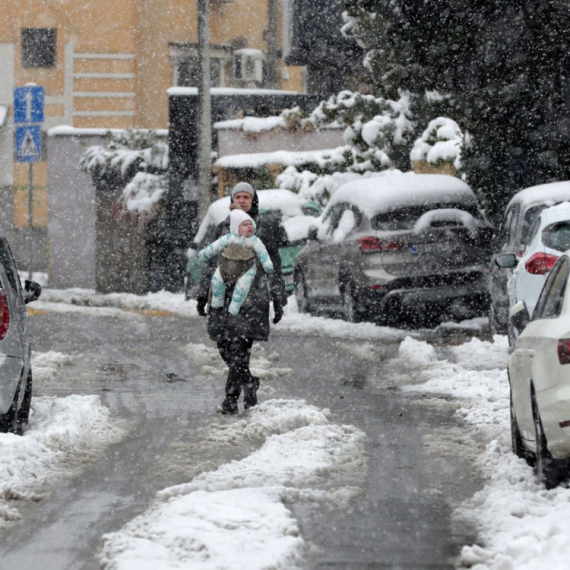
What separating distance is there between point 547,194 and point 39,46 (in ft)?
102

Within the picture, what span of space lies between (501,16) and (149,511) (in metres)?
10.3

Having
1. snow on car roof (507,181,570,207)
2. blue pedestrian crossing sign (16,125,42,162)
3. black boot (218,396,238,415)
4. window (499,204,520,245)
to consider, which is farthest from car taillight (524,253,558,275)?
blue pedestrian crossing sign (16,125,42,162)

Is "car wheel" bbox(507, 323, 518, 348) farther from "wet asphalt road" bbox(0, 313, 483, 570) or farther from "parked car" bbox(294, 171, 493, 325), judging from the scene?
"parked car" bbox(294, 171, 493, 325)

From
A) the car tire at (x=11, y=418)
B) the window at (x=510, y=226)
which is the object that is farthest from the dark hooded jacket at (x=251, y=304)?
the window at (x=510, y=226)

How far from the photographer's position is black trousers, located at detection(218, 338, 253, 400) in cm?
930

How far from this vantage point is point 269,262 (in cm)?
938

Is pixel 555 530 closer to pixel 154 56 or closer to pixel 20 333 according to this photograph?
pixel 20 333

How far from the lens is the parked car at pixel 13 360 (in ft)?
25.0

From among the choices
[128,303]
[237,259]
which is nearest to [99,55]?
[128,303]

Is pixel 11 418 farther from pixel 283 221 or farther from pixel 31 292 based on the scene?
pixel 283 221

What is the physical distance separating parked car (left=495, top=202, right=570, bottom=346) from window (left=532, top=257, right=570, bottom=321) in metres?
3.88

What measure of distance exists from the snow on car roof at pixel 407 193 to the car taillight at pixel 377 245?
12.6 inches

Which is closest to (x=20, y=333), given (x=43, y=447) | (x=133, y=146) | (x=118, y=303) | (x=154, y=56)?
(x=43, y=447)

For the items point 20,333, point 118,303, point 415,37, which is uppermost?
point 415,37
